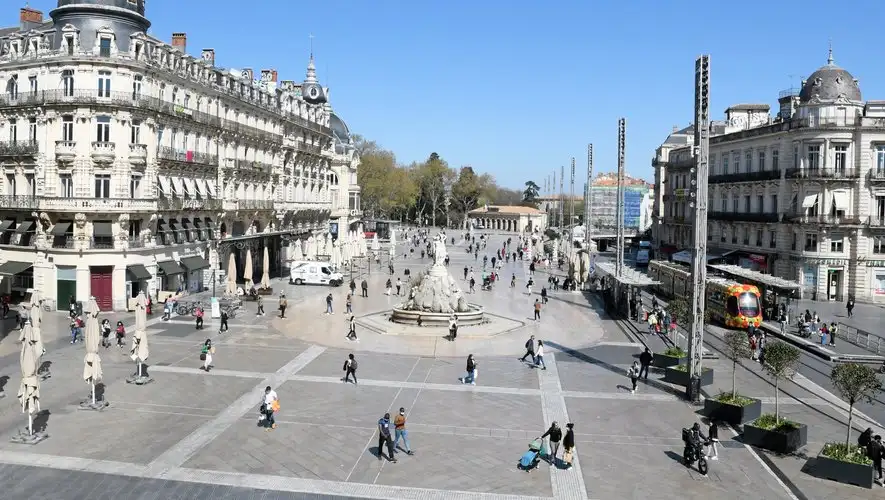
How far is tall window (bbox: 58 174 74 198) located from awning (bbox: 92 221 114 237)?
6.66ft

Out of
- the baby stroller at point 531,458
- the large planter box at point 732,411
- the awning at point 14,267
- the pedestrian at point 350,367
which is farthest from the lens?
the awning at point 14,267

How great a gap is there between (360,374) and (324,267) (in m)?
29.0

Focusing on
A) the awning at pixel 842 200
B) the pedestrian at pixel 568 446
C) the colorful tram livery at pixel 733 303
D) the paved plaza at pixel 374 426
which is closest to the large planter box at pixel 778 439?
the paved plaza at pixel 374 426

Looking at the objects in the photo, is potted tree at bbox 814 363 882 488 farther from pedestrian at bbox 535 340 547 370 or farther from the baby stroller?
pedestrian at bbox 535 340 547 370

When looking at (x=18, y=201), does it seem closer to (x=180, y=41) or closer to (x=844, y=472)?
(x=180, y=41)

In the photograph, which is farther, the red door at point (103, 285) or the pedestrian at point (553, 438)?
the red door at point (103, 285)

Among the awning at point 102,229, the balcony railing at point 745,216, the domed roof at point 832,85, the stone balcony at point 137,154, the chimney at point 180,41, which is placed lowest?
the awning at point 102,229

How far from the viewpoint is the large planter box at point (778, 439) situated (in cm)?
1792

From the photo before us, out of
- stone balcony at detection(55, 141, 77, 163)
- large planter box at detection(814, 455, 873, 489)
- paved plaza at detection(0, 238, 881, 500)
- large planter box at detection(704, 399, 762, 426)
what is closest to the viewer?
paved plaza at detection(0, 238, 881, 500)

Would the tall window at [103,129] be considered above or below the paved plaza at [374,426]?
above

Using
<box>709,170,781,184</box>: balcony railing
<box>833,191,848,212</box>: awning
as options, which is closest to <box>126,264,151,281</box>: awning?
<box>709,170,781,184</box>: balcony railing

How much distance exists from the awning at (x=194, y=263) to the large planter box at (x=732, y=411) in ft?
109

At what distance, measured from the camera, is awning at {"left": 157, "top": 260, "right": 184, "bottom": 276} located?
42.0 metres

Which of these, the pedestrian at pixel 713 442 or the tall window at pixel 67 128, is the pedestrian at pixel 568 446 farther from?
the tall window at pixel 67 128
